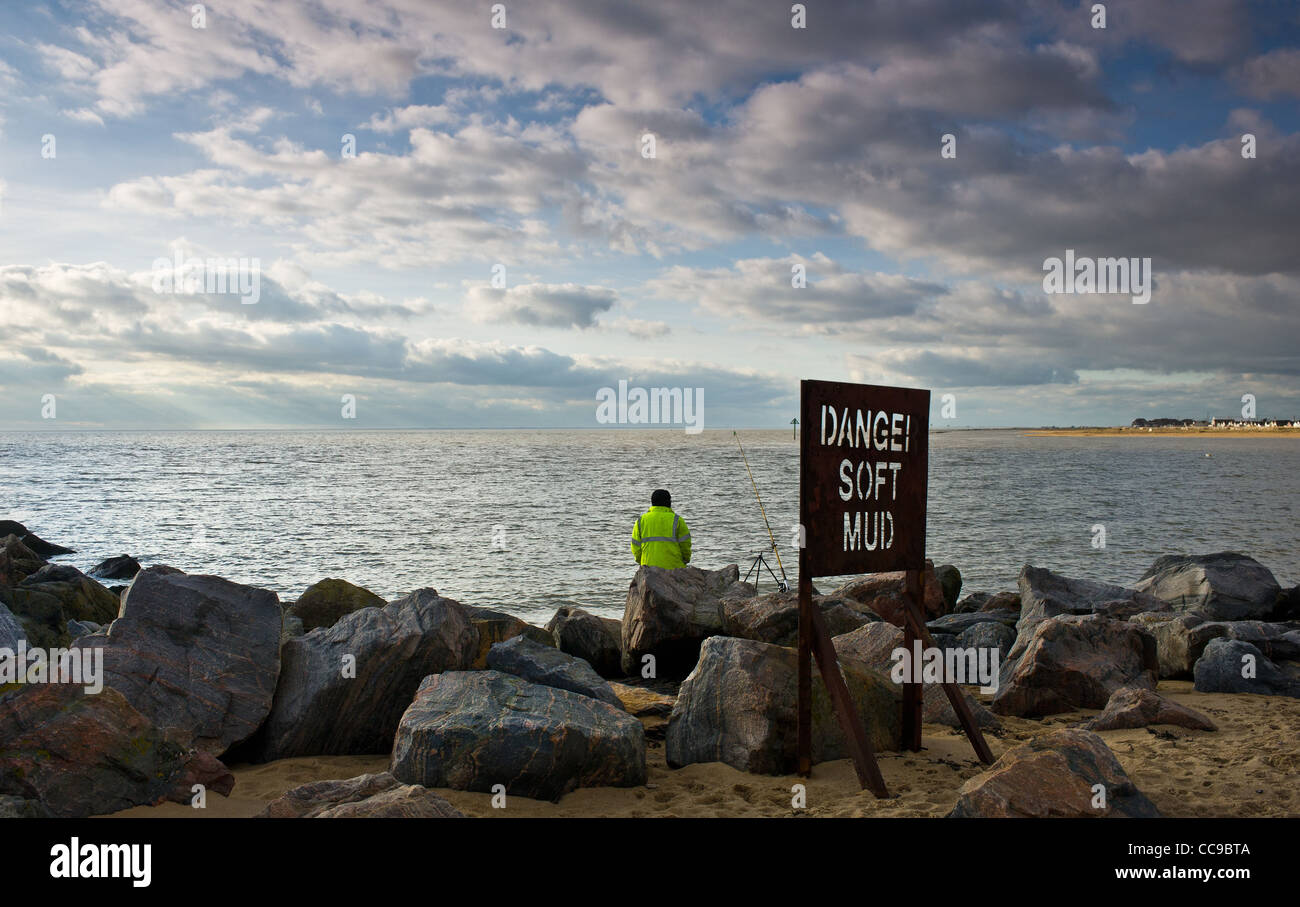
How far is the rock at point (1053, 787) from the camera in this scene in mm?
4820

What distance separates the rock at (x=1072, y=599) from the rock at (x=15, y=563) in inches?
715

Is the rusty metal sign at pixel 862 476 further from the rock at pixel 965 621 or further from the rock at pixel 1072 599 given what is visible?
the rock at pixel 965 621

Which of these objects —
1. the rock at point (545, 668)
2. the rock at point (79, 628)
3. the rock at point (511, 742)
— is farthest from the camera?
the rock at point (79, 628)

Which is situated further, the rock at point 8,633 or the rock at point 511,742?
the rock at point 8,633

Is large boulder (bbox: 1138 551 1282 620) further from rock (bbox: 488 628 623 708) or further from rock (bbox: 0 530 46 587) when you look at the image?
rock (bbox: 0 530 46 587)

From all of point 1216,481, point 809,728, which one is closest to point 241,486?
point 809,728

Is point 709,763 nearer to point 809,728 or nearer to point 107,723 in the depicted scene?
point 809,728

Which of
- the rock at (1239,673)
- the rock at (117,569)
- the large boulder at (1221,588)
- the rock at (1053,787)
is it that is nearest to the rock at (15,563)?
the rock at (117,569)

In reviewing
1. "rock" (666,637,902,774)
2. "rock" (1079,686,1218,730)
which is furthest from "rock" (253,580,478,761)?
"rock" (1079,686,1218,730)

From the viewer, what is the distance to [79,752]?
5.39 meters

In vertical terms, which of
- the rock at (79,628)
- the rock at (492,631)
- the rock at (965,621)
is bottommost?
the rock at (965,621)

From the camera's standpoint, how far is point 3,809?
479cm

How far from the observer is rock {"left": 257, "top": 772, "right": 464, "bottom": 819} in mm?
4543
